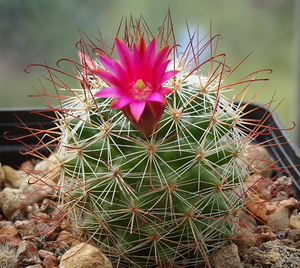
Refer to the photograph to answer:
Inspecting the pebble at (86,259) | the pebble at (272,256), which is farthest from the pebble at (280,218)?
the pebble at (86,259)

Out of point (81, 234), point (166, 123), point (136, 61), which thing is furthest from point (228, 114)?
point (81, 234)

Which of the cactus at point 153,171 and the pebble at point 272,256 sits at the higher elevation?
the cactus at point 153,171

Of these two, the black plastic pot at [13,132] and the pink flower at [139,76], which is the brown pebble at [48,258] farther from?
the black plastic pot at [13,132]

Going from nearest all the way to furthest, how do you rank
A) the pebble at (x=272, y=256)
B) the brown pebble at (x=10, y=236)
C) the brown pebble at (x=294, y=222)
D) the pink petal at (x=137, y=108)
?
1. the pink petal at (x=137, y=108)
2. the pebble at (x=272, y=256)
3. the brown pebble at (x=10, y=236)
4. the brown pebble at (x=294, y=222)

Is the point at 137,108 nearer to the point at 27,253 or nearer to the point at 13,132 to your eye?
the point at 27,253

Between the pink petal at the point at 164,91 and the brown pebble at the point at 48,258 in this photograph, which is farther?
the brown pebble at the point at 48,258

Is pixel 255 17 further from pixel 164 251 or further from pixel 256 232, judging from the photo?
pixel 164 251

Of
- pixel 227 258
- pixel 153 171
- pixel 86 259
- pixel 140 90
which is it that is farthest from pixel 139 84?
pixel 227 258
